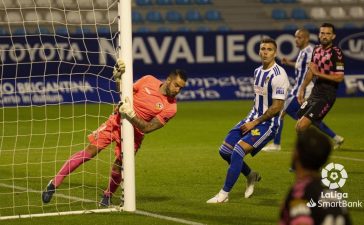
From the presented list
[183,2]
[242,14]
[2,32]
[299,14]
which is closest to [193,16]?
[183,2]

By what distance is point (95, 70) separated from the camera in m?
21.6

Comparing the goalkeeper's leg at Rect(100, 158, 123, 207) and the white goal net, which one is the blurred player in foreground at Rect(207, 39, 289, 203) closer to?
the goalkeeper's leg at Rect(100, 158, 123, 207)

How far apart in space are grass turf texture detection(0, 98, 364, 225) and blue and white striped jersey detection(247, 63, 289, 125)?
1.04m

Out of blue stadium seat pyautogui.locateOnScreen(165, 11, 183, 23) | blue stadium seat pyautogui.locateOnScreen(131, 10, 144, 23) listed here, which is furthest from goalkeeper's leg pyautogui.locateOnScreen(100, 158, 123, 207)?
blue stadium seat pyautogui.locateOnScreen(165, 11, 183, 23)

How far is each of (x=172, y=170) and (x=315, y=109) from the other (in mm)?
2253

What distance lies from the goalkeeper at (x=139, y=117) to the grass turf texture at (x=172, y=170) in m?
0.33

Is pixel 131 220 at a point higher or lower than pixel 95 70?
lower

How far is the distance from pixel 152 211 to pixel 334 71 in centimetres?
404

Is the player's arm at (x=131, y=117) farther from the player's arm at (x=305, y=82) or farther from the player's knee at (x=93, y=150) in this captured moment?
the player's arm at (x=305, y=82)

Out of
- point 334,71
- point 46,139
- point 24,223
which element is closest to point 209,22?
point 46,139

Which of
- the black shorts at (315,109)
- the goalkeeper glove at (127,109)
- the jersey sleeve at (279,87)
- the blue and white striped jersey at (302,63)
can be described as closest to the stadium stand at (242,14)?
the blue and white striped jersey at (302,63)

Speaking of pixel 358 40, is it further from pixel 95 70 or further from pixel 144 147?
pixel 144 147

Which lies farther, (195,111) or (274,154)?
(195,111)

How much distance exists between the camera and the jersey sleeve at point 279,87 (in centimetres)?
1026
